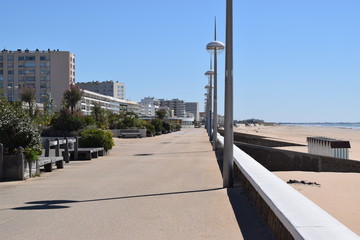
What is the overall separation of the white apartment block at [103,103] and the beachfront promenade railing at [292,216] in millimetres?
110674

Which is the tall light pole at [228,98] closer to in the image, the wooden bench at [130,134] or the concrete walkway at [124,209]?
the concrete walkway at [124,209]

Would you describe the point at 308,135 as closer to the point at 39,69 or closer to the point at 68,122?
the point at 68,122

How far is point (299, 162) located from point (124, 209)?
12050 millimetres

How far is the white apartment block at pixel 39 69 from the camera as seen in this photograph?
426 feet

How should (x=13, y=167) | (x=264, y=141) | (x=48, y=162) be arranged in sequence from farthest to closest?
(x=264, y=141), (x=48, y=162), (x=13, y=167)

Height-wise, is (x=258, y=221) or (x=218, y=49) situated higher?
(x=218, y=49)

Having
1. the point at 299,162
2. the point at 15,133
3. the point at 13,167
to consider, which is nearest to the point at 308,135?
the point at 299,162

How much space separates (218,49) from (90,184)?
1000 cm

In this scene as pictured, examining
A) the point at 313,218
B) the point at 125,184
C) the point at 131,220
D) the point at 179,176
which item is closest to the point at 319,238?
the point at 313,218

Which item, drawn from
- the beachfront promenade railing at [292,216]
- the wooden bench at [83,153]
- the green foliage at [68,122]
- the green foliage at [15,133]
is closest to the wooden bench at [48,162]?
the green foliage at [15,133]

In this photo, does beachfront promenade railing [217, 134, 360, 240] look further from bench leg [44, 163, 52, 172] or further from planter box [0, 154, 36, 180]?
bench leg [44, 163, 52, 172]

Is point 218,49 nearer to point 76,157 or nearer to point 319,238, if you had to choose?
point 76,157

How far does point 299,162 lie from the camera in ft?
60.5

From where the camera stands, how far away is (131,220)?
6930 mm
